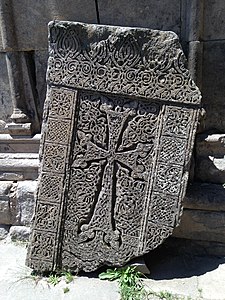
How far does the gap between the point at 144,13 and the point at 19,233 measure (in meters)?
1.94

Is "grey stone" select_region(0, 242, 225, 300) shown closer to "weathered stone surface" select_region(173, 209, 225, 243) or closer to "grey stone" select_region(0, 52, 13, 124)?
"weathered stone surface" select_region(173, 209, 225, 243)

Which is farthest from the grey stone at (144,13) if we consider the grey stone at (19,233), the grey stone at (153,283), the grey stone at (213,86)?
the grey stone at (19,233)

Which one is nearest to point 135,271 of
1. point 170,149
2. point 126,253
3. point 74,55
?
point 126,253

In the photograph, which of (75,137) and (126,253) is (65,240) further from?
(75,137)

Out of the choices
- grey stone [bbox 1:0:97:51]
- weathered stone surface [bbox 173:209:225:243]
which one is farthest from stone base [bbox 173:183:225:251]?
grey stone [bbox 1:0:97:51]

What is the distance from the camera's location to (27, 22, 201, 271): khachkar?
2.31 meters

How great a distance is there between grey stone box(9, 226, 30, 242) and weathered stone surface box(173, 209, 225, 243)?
3.89 feet

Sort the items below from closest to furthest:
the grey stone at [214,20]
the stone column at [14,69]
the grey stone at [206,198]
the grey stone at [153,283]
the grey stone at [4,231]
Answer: the grey stone at [153,283], the grey stone at [214,20], the grey stone at [206,198], the stone column at [14,69], the grey stone at [4,231]

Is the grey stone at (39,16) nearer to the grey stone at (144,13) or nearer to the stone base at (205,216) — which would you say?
the grey stone at (144,13)

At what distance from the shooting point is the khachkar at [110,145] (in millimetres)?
2312

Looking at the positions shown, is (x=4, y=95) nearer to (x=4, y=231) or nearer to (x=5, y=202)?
(x=5, y=202)

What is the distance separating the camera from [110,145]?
2.44 metres

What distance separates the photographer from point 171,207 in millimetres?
2354

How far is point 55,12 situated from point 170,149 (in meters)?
1.30
